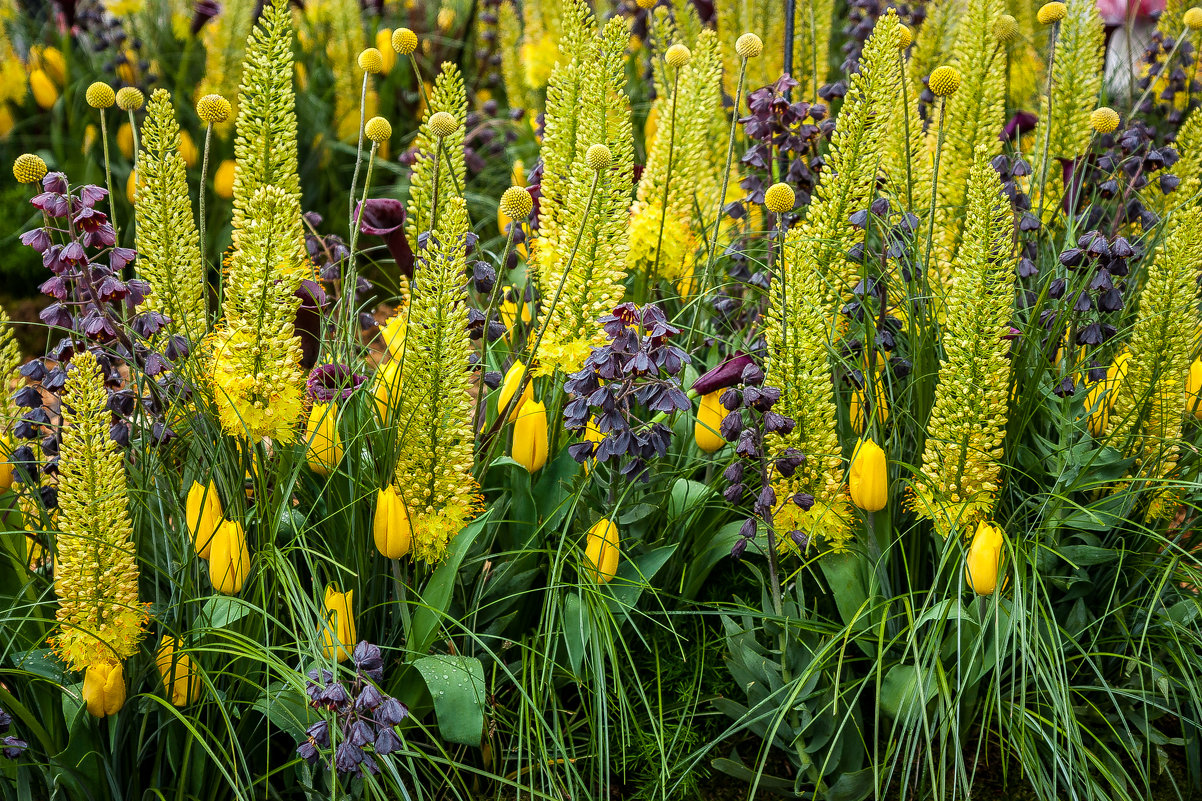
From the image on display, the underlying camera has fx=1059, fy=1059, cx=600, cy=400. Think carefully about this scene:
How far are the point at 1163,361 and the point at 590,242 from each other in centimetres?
124

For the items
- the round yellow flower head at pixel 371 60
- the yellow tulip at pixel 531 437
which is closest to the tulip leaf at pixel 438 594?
the yellow tulip at pixel 531 437

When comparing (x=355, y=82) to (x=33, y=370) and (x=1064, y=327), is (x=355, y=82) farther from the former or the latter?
(x=1064, y=327)

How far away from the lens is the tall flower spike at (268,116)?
2.20m

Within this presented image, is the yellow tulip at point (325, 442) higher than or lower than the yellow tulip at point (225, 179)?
lower

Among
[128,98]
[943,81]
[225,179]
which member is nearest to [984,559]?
[943,81]

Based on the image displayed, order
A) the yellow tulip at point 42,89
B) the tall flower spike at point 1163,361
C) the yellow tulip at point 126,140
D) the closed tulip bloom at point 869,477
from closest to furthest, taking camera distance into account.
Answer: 1. the closed tulip bloom at point 869,477
2. the tall flower spike at point 1163,361
3. the yellow tulip at point 126,140
4. the yellow tulip at point 42,89

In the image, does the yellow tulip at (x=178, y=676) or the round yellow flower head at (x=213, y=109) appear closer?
the yellow tulip at (x=178, y=676)

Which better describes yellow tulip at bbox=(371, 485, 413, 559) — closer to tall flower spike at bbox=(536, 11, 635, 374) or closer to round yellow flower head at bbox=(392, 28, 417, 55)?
tall flower spike at bbox=(536, 11, 635, 374)

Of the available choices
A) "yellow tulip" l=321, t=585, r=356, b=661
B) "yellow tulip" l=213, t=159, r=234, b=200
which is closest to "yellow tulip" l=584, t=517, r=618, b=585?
"yellow tulip" l=321, t=585, r=356, b=661

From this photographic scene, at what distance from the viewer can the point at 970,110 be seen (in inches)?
105

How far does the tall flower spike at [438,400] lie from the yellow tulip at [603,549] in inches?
9.7

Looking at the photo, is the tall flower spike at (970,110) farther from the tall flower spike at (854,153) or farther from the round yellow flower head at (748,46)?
the round yellow flower head at (748,46)

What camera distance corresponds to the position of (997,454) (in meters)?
1.99

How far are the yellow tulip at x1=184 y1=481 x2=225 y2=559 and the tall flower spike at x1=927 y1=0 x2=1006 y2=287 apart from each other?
1735 mm
